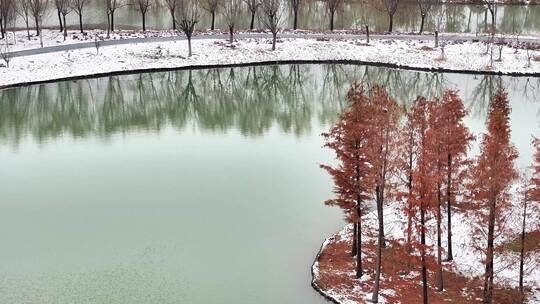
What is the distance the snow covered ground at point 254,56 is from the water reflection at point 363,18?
13277mm

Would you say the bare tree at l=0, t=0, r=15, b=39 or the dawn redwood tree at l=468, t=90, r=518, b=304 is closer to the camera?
the dawn redwood tree at l=468, t=90, r=518, b=304

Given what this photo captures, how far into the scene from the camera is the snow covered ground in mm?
69938

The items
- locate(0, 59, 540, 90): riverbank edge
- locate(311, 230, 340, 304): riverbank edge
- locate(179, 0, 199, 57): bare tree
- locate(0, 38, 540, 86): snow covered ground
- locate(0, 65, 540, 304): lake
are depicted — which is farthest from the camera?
locate(179, 0, 199, 57): bare tree

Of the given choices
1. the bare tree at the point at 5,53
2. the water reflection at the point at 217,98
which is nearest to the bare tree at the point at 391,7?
the water reflection at the point at 217,98

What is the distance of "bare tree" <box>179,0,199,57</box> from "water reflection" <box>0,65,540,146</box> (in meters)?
4.71

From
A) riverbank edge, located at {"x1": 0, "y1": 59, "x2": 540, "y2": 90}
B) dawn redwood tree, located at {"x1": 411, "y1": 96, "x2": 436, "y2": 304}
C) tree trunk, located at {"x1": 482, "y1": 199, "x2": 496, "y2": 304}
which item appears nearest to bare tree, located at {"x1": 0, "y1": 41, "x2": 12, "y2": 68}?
riverbank edge, located at {"x1": 0, "y1": 59, "x2": 540, "y2": 90}

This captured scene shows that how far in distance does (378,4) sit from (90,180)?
64617mm

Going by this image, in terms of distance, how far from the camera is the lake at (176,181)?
3067cm

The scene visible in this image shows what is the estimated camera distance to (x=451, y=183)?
2958 cm

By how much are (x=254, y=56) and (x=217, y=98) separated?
14.4m

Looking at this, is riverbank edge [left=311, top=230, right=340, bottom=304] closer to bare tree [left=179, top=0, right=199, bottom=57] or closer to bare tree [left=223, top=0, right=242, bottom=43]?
bare tree [left=179, top=0, right=199, bottom=57]

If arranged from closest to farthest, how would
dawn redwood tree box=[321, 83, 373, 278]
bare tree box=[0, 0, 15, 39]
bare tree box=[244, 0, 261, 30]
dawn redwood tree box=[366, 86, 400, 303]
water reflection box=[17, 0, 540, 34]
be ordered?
dawn redwood tree box=[366, 86, 400, 303] → dawn redwood tree box=[321, 83, 373, 278] → bare tree box=[0, 0, 15, 39] → bare tree box=[244, 0, 261, 30] → water reflection box=[17, 0, 540, 34]

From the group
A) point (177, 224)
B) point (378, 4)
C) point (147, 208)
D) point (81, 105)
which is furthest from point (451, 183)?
point (378, 4)

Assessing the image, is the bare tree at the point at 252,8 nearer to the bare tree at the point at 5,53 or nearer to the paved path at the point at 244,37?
the paved path at the point at 244,37
